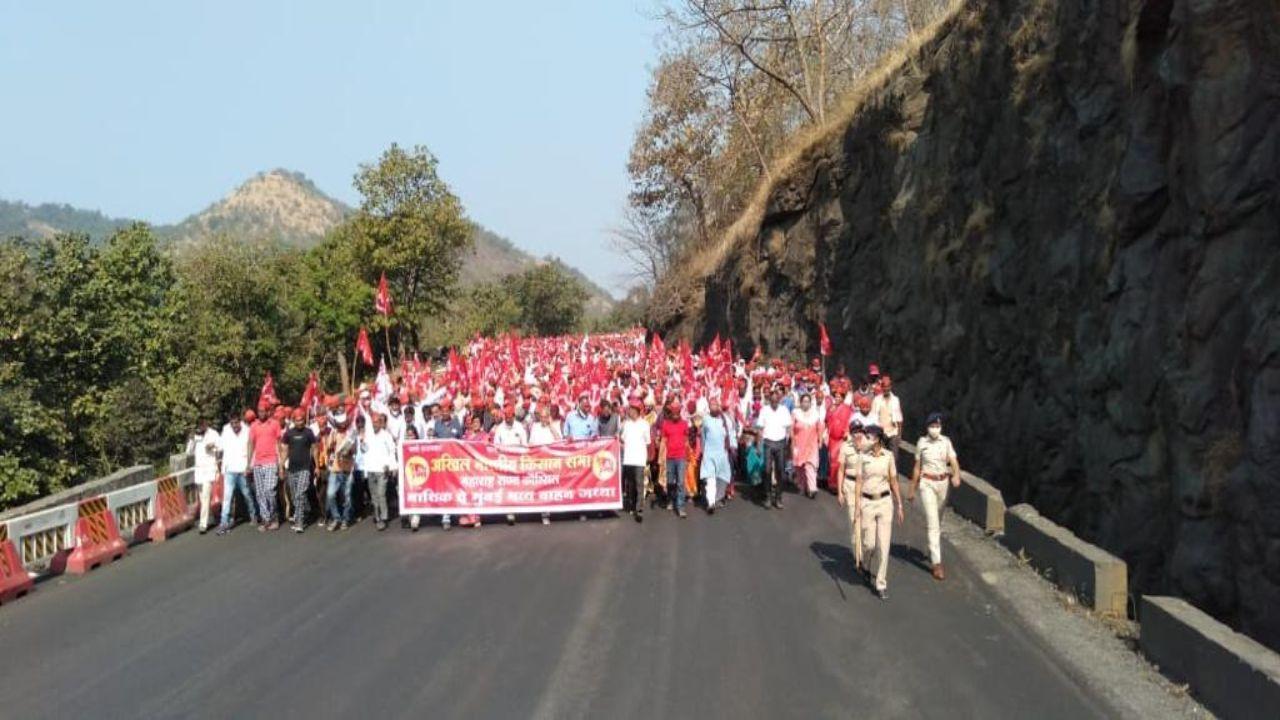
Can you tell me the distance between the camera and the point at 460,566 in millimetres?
12477

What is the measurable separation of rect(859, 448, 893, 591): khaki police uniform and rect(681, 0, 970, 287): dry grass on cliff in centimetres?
1382

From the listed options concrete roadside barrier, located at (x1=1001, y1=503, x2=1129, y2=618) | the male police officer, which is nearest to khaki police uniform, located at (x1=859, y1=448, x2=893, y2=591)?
the male police officer

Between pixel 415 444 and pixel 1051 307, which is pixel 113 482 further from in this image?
pixel 1051 307

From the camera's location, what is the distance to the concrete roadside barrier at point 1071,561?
9.69 m

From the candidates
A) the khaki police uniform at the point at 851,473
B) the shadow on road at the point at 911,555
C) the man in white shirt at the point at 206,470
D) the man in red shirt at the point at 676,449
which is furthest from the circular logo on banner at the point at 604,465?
the man in white shirt at the point at 206,470

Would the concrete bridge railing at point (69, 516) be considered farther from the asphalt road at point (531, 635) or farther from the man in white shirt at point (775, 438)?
the man in white shirt at point (775, 438)

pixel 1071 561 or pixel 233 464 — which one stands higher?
pixel 233 464

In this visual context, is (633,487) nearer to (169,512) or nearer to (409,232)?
(169,512)

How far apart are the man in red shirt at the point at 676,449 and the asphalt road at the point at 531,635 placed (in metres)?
1.23

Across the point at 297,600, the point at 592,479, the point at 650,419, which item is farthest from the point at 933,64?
the point at 297,600

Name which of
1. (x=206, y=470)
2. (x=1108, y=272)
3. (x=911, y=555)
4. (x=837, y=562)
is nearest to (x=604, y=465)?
(x=837, y=562)

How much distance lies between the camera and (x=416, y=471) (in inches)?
592

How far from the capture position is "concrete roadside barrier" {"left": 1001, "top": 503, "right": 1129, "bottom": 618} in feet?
31.8

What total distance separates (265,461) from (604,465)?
507cm
